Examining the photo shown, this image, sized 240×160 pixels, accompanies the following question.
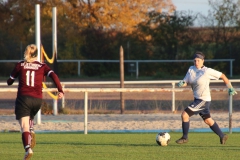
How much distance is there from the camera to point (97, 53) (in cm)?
3962

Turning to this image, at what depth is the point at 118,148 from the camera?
11.4 meters

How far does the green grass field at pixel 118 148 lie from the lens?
10.2 meters

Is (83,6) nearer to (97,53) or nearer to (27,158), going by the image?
(97,53)

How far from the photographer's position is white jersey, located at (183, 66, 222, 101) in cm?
1183

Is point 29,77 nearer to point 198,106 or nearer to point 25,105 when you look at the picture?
point 25,105

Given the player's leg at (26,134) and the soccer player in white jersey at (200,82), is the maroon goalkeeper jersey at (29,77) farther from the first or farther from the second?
the soccer player in white jersey at (200,82)

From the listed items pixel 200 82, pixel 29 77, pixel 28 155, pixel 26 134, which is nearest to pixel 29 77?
pixel 29 77

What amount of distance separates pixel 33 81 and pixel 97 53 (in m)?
30.1

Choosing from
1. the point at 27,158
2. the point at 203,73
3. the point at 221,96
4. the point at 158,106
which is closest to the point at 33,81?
the point at 27,158

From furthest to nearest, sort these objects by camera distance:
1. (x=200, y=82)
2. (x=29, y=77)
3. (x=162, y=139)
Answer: (x=200, y=82) < (x=162, y=139) < (x=29, y=77)

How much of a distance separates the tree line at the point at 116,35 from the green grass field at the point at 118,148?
82.6 ft

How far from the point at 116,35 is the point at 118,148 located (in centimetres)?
2855

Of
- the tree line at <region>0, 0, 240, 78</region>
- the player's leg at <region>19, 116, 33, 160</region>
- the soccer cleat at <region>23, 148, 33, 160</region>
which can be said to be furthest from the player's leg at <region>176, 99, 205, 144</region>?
the tree line at <region>0, 0, 240, 78</region>

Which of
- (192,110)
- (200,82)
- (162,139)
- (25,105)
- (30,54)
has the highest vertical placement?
(30,54)
